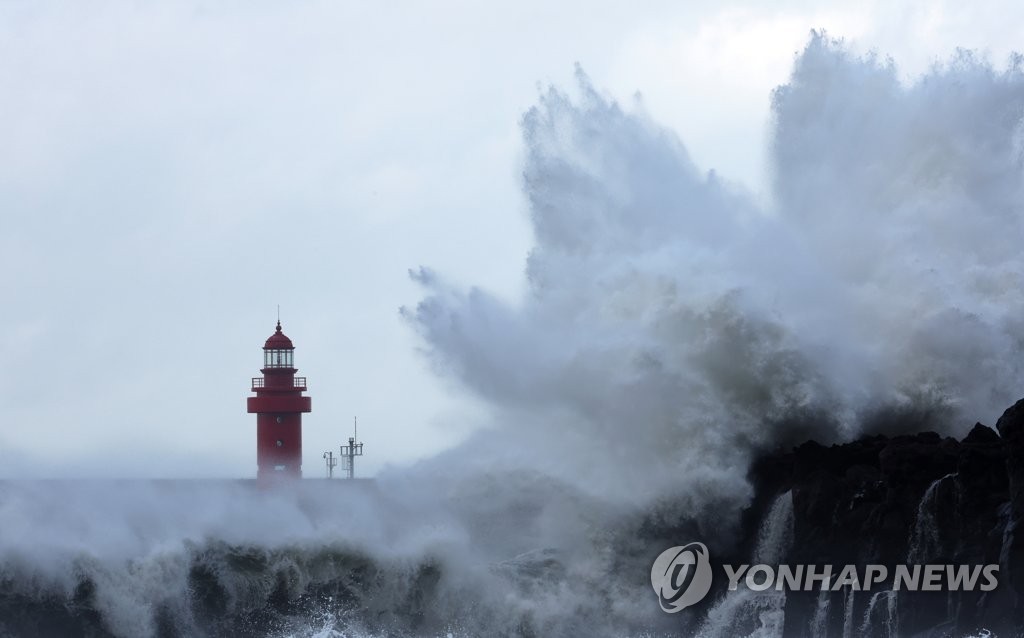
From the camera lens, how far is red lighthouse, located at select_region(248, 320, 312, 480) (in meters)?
42.3

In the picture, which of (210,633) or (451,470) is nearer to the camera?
(210,633)

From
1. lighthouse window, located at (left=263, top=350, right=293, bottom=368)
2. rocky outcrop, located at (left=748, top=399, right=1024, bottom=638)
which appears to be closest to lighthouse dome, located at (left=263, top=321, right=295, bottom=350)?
lighthouse window, located at (left=263, top=350, right=293, bottom=368)

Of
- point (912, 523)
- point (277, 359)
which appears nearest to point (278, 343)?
point (277, 359)

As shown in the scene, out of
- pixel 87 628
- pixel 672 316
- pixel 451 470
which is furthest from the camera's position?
pixel 451 470

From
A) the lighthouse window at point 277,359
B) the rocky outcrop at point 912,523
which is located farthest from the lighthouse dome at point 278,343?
the rocky outcrop at point 912,523

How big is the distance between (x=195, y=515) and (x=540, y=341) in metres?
6.00

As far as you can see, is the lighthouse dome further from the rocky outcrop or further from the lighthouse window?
the rocky outcrop

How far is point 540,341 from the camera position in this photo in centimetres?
3344

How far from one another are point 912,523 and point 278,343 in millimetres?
19151

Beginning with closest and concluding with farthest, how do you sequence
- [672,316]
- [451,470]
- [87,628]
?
1. [87,628]
2. [672,316]
3. [451,470]

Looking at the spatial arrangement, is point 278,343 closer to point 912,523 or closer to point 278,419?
point 278,419

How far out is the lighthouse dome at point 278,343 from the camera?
1703 inches

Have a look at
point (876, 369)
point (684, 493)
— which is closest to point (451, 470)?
point (684, 493)

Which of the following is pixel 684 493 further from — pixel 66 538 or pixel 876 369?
pixel 66 538
